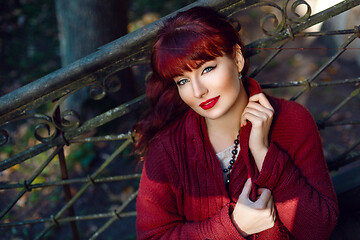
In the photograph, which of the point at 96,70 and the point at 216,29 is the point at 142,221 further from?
the point at 216,29

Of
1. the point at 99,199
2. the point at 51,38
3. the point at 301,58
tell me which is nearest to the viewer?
the point at 99,199

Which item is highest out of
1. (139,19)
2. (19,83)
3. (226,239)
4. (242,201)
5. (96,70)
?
(139,19)

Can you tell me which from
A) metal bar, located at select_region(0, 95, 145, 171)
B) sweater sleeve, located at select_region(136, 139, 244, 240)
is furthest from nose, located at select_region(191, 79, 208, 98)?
metal bar, located at select_region(0, 95, 145, 171)

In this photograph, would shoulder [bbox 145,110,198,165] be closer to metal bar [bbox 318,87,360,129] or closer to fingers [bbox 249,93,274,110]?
fingers [bbox 249,93,274,110]

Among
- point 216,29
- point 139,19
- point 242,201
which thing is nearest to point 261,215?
point 242,201

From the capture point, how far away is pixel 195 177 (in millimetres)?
2121

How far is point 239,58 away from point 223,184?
0.76m

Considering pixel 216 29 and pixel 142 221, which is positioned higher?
pixel 216 29

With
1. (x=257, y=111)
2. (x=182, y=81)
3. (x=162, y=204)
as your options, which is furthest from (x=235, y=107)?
(x=162, y=204)

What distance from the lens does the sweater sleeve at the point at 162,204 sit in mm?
2076

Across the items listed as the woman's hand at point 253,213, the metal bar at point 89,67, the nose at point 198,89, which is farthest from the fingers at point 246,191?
the metal bar at point 89,67

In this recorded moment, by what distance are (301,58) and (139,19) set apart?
133 inches

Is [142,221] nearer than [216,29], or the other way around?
[216,29]

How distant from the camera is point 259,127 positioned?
200 cm
